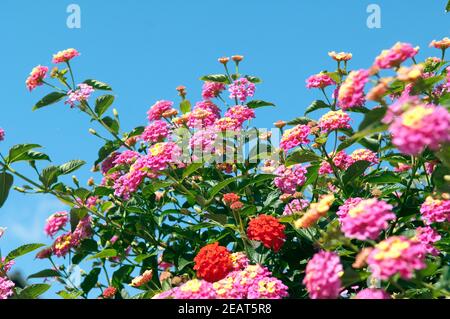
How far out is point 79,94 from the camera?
4.09 meters

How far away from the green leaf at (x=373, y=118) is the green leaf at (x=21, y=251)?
219 cm

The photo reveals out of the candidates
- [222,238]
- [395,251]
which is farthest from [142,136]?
[395,251]

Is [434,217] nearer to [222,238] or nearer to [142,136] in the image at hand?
[222,238]

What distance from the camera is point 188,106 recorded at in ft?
14.1

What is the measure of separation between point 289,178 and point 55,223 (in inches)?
52.6

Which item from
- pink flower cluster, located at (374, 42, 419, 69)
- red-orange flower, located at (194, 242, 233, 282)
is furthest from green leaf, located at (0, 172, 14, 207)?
pink flower cluster, located at (374, 42, 419, 69)

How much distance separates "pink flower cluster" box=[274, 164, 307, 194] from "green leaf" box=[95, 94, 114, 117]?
1.10 m

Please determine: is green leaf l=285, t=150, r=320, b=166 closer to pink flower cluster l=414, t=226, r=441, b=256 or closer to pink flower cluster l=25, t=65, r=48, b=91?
pink flower cluster l=414, t=226, r=441, b=256

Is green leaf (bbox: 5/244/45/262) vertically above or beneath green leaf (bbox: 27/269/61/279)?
above

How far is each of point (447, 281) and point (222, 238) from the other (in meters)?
1.50

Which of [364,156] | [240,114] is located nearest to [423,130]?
[364,156]

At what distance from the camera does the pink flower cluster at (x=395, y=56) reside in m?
2.15

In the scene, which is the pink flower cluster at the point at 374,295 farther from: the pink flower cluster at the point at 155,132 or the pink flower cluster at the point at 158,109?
the pink flower cluster at the point at 158,109

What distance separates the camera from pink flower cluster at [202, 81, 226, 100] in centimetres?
441
